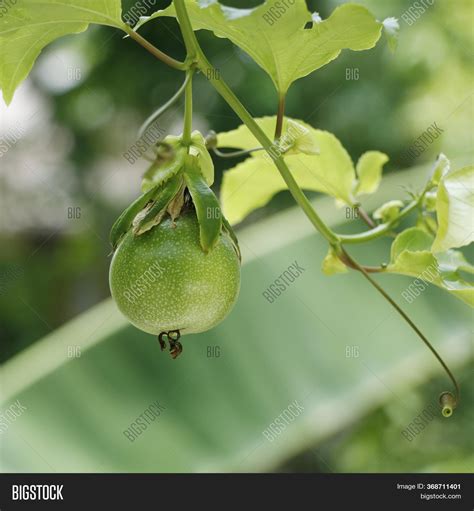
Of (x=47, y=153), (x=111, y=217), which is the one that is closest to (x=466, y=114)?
(x=111, y=217)

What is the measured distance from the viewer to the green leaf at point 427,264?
1.77 ft

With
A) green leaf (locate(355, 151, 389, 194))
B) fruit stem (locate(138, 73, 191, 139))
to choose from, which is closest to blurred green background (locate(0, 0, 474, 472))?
green leaf (locate(355, 151, 389, 194))

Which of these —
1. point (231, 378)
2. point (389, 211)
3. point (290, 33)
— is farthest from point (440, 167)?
point (231, 378)

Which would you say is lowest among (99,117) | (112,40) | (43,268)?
(43,268)

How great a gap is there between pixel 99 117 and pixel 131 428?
177 centimetres

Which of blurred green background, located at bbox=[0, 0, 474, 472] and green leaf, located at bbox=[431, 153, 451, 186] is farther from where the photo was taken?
blurred green background, located at bbox=[0, 0, 474, 472]

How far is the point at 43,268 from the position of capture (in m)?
2.98

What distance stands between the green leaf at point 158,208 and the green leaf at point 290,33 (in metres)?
0.11

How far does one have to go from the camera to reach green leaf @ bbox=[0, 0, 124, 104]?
0.49m

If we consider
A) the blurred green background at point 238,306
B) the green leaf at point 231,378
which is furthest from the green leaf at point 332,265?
the green leaf at point 231,378

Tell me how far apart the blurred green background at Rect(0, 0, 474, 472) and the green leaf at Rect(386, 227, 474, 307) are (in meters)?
0.65

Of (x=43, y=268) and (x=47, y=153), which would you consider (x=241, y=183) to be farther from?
(x=43, y=268)

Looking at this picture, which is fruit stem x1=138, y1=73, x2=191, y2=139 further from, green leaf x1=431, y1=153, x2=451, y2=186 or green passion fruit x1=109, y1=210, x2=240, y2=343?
green leaf x1=431, y1=153, x2=451, y2=186

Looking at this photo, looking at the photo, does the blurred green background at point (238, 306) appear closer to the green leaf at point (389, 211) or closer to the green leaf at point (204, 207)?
the green leaf at point (389, 211)
